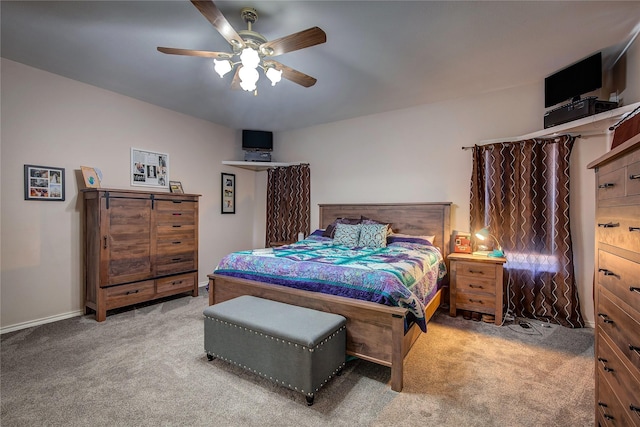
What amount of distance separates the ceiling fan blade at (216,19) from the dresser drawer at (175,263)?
2801mm

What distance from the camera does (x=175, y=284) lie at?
372cm

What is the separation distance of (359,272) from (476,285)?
173 cm

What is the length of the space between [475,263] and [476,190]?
0.94 m

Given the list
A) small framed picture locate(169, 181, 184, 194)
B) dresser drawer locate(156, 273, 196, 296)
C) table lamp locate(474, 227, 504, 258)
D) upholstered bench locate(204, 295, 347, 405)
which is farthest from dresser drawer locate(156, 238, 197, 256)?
table lamp locate(474, 227, 504, 258)

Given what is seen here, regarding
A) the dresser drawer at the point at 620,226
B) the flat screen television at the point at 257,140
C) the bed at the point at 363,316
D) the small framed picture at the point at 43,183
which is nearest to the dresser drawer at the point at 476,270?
the bed at the point at 363,316

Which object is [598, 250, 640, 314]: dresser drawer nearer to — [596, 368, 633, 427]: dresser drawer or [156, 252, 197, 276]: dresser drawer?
[596, 368, 633, 427]: dresser drawer

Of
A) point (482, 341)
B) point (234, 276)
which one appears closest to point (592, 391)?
point (482, 341)

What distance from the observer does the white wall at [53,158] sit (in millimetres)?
2803

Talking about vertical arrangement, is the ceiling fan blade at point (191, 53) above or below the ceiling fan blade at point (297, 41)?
above

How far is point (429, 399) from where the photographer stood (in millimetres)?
1778

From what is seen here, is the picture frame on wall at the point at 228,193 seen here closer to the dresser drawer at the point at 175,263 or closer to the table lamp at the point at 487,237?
the dresser drawer at the point at 175,263

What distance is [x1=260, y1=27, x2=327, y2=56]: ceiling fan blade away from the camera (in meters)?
1.80

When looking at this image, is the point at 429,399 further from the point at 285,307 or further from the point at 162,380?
the point at 162,380

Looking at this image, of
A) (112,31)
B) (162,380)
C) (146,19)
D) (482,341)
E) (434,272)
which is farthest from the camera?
(434,272)
